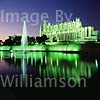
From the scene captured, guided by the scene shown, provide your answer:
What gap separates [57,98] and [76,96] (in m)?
0.17

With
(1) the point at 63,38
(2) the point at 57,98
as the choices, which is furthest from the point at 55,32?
(2) the point at 57,98

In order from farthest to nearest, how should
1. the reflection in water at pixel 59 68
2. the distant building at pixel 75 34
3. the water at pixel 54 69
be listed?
the distant building at pixel 75 34, the reflection in water at pixel 59 68, the water at pixel 54 69

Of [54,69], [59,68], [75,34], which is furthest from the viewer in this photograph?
[75,34]

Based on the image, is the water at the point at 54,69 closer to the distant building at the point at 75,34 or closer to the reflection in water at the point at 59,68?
the reflection in water at the point at 59,68

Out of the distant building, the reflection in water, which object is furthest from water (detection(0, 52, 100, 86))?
the distant building

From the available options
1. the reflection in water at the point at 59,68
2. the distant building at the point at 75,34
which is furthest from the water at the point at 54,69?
the distant building at the point at 75,34

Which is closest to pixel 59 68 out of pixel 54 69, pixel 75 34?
pixel 54 69

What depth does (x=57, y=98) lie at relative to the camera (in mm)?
2605

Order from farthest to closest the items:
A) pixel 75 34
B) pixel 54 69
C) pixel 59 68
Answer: pixel 75 34 < pixel 59 68 < pixel 54 69

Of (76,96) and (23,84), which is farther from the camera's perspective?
(23,84)

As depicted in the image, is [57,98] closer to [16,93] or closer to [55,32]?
[16,93]

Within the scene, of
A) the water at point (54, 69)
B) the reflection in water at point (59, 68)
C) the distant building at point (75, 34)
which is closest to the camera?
the water at point (54, 69)

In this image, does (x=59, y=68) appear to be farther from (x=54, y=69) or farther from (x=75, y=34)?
(x=75, y=34)

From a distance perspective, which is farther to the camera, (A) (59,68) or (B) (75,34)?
(B) (75,34)
